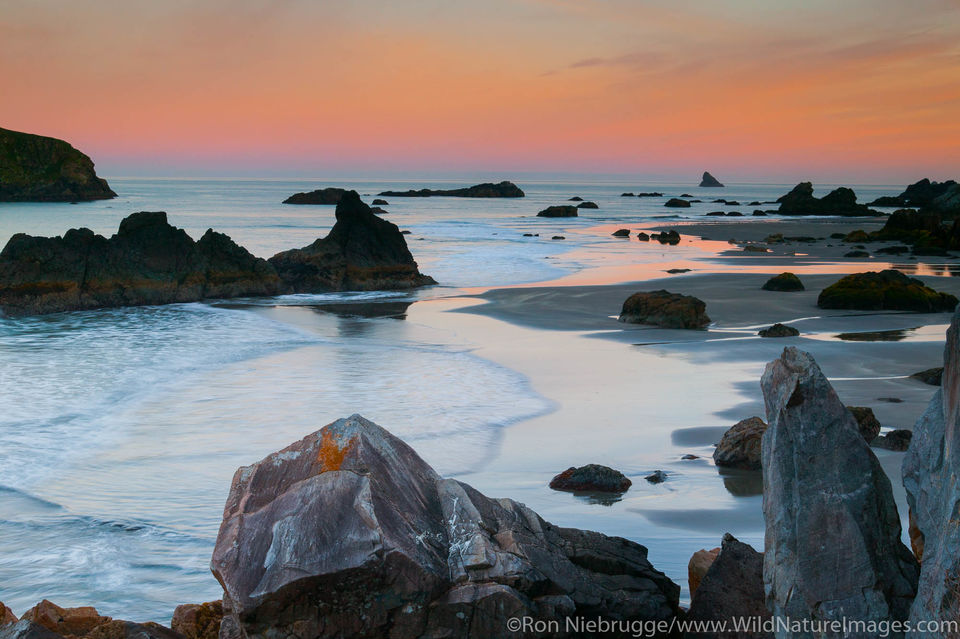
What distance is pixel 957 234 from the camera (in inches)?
1275

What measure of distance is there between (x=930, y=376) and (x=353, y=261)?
608 inches

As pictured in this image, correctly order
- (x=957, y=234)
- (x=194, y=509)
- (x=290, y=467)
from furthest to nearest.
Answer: (x=957, y=234) → (x=194, y=509) → (x=290, y=467)

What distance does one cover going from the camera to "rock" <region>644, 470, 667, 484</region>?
6797 millimetres

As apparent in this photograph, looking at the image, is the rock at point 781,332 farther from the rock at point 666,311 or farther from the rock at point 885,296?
the rock at point 885,296

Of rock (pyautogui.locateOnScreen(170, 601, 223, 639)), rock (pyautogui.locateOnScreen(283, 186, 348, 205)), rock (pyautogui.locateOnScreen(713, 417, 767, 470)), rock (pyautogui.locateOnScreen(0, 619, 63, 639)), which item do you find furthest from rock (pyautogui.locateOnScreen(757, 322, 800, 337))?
rock (pyautogui.locateOnScreen(283, 186, 348, 205))

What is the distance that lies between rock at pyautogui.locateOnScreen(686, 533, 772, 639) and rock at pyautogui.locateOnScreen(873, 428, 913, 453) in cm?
353

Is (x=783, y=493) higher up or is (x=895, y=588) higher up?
(x=783, y=493)

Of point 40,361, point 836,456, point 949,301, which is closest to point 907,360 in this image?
point 949,301

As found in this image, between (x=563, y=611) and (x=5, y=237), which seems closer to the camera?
(x=563, y=611)

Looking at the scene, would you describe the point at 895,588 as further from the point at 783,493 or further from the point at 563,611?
the point at 563,611

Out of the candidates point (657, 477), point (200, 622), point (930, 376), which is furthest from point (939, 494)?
point (930, 376)

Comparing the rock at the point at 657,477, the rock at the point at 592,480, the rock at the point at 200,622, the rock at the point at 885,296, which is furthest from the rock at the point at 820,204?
the rock at the point at 200,622

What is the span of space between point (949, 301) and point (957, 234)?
763 inches

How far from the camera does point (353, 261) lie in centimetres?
2244
